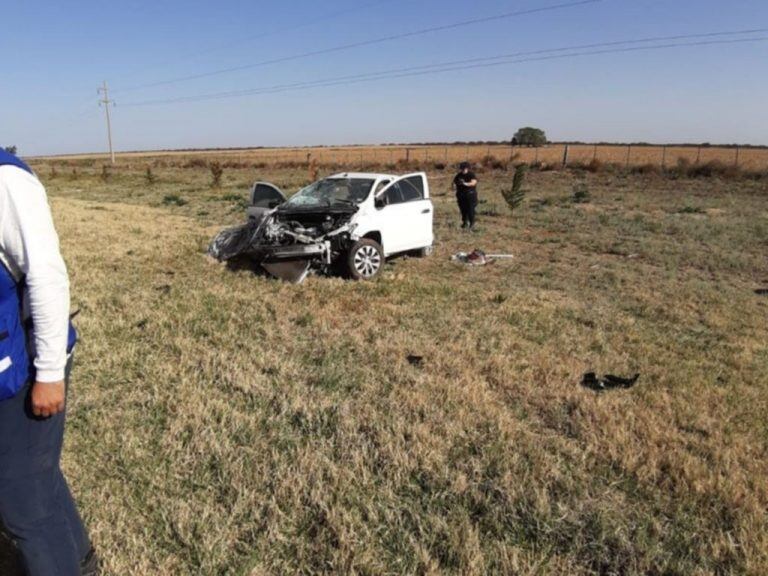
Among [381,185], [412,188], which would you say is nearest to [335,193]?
[381,185]

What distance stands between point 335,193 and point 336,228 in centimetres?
115

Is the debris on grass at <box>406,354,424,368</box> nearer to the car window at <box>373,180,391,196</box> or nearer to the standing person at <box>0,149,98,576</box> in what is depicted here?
the standing person at <box>0,149,98,576</box>

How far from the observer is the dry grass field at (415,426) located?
8.11 feet

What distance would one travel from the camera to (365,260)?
7.75 m

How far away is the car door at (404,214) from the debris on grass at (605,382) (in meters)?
4.52

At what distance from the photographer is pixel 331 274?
307 inches

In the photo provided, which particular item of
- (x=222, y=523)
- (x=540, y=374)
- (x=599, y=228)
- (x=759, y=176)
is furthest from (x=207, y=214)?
(x=759, y=176)

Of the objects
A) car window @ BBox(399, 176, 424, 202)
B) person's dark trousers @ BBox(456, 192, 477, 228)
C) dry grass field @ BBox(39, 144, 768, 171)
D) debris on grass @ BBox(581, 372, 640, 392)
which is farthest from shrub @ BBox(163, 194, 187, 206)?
dry grass field @ BBox(39, 144, 768, 171)

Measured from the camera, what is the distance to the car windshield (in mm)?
8383

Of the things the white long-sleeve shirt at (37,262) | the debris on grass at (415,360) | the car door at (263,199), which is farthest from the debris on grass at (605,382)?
the car door at (263,199)

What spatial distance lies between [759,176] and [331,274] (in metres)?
24.9

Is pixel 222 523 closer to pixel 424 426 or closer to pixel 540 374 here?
pixel 424 426

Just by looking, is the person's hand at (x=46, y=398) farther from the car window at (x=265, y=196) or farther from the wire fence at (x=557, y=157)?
the wire fence at (x=557, y=157)

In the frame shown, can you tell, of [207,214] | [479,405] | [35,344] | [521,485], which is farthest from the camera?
[207,214]
